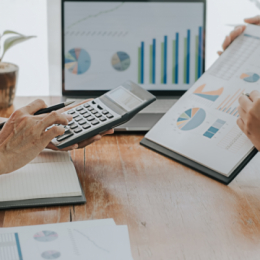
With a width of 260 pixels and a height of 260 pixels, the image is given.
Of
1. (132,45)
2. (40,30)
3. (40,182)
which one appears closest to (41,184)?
(40,182)

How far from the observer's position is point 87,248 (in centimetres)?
45

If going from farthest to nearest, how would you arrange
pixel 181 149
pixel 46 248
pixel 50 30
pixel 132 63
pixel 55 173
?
pixel 50 30 → pixel 132 63 → pixel 181 149 → pixel 55 173 → pixel 46 248

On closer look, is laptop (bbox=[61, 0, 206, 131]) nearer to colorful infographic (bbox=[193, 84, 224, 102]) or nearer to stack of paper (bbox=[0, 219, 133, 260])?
colorful infographic (bbox=[193, 84, 224, 102])

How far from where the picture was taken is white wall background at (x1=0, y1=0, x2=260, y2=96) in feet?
4.04

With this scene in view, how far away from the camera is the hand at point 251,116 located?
0.67 metres

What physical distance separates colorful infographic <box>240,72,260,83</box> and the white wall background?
1.87 feet

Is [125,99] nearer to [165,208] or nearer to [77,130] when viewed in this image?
[77,130]

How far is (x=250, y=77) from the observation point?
0.78m

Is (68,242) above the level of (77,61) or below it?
below

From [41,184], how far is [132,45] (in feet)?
2.00

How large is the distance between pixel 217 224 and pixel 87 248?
0.21m

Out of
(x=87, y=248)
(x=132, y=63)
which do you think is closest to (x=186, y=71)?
(x=132, y=63)

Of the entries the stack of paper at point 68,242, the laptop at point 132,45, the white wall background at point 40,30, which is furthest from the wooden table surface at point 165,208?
the white wall background at point 40,30

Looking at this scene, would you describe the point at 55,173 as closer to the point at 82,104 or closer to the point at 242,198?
the point at 82,104
